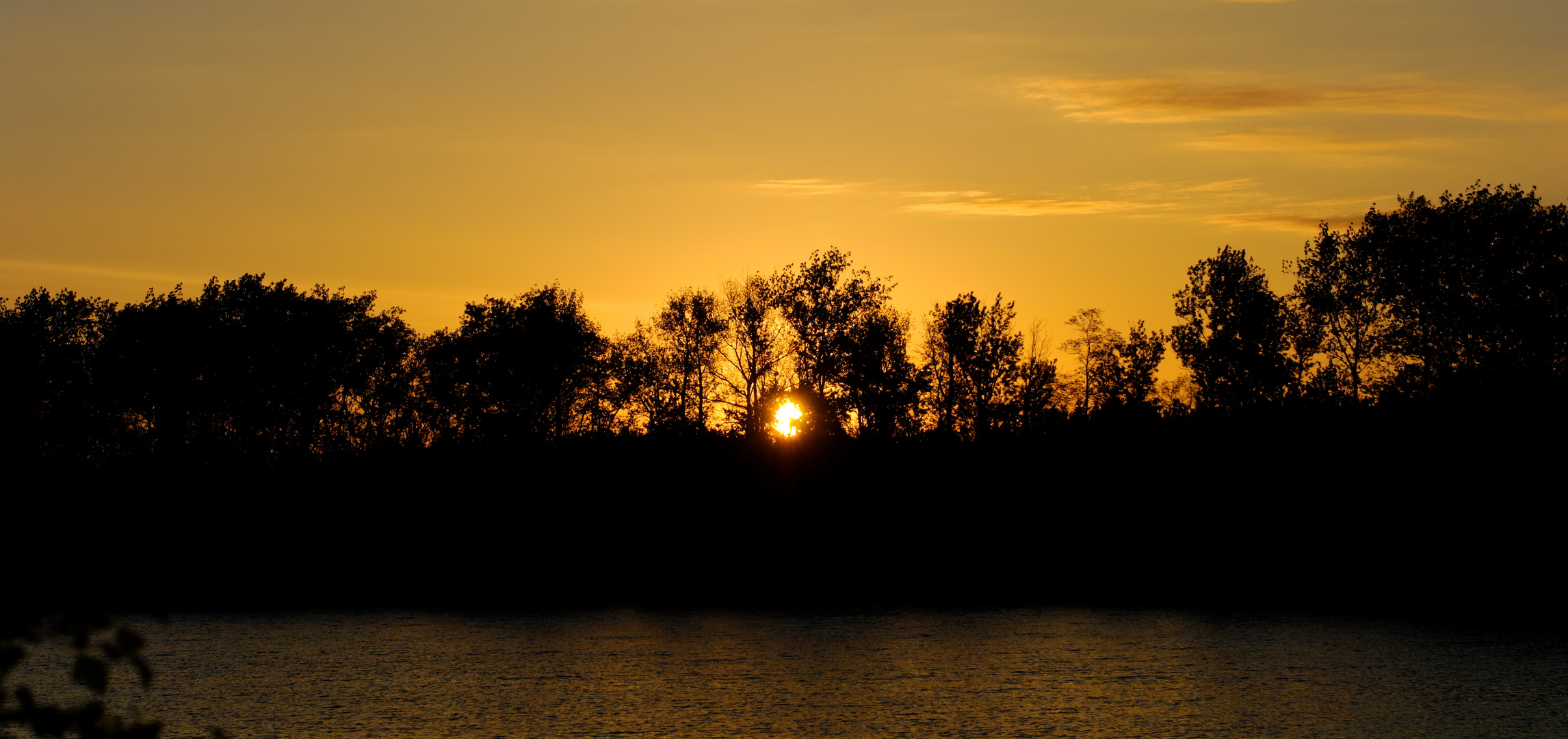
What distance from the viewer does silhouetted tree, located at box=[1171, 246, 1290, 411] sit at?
2126 inches

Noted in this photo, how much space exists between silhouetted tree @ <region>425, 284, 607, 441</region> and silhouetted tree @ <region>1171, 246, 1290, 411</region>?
31.6 meters

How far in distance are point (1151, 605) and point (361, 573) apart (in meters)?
20.3

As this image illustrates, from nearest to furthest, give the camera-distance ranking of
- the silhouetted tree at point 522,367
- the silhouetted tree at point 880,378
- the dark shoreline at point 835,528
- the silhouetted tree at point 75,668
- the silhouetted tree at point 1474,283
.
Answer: the silhouetted tree at point 75,668
the dark shoreline at point 835,528
the silhouetted tree at point 1474,283
the silhouetted tree at point 880,378
the silhouetted tree at point 522,367

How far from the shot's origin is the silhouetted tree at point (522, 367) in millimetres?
66000

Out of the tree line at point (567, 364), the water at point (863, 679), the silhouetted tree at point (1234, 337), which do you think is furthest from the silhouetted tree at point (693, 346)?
the water at point (863, 679)

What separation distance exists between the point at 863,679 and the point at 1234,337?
4431 centimetres

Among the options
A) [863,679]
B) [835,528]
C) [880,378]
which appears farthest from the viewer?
[880,378]

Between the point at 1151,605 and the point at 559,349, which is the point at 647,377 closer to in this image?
the point at 559,349

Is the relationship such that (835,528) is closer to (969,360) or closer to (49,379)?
(969,360)

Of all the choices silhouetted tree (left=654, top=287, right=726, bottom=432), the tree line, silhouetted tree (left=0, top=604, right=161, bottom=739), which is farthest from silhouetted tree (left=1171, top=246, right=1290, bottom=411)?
silhouetted tree (left=0, top=604, right=161, bottom=739)

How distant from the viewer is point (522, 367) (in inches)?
2603

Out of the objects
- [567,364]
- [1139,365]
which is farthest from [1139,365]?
[567,364]

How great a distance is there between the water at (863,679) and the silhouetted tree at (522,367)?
140 feet

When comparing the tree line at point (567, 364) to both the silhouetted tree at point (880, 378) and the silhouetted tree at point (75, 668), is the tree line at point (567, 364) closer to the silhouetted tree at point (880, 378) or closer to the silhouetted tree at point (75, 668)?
the silhouetted tree at point (880, 378)
